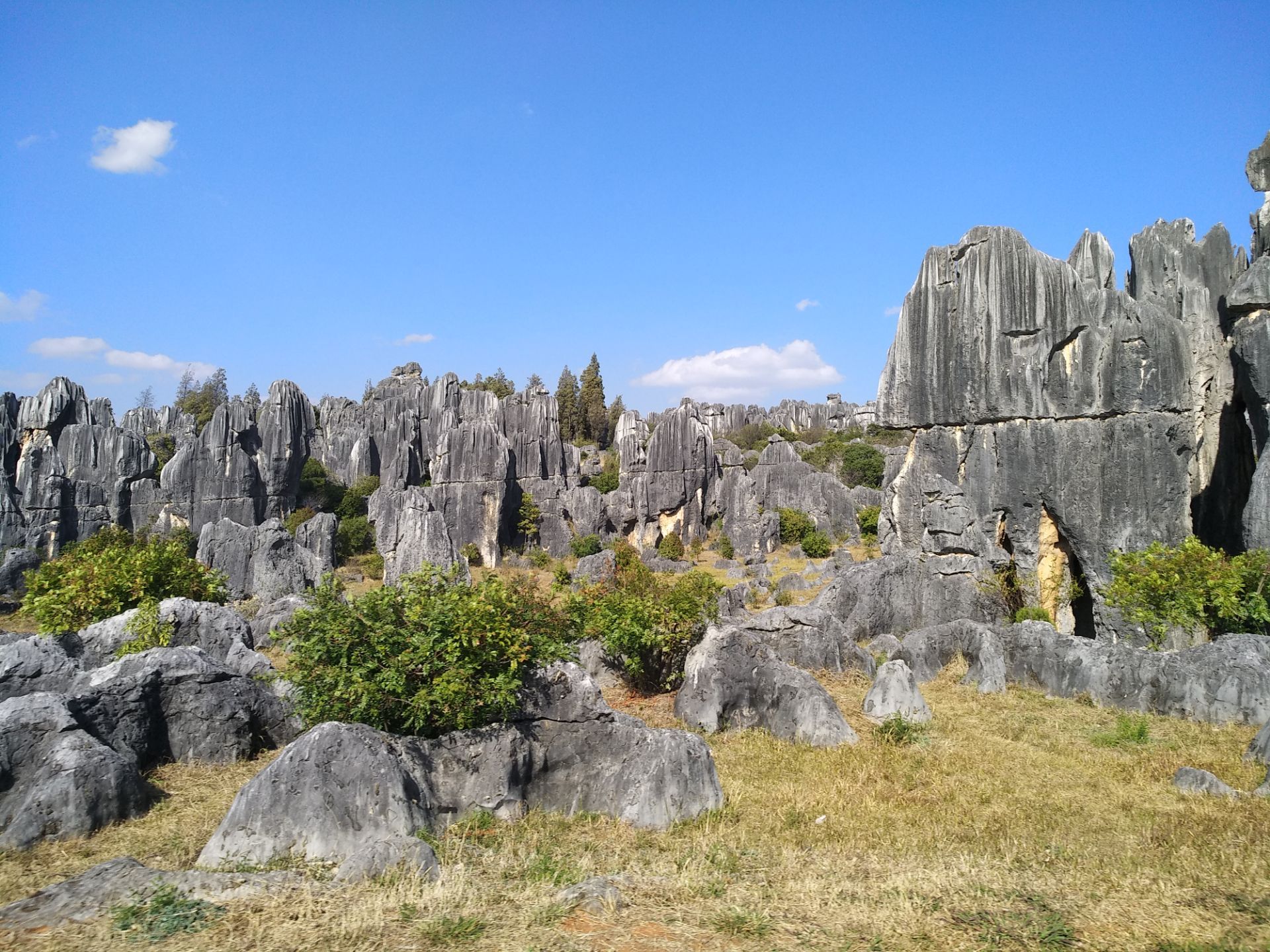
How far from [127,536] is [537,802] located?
34.9 m

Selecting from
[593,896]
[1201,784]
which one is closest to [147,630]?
[593,896]

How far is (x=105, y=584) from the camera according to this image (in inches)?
603

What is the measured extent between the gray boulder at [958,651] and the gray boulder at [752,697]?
4596 mm

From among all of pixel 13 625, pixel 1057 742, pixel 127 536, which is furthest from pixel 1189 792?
pixel 127 536

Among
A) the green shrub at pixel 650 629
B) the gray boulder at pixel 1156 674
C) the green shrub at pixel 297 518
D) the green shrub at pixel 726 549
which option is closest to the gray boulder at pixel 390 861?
the green shrub at pixel 650 629

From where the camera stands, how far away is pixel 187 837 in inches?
293

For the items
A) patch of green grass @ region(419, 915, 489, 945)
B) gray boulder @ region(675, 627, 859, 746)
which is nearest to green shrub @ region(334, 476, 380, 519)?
gray boulder @ region(675, 627, 859, 746)

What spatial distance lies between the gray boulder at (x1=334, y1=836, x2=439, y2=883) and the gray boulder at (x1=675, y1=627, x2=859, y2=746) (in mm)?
6227

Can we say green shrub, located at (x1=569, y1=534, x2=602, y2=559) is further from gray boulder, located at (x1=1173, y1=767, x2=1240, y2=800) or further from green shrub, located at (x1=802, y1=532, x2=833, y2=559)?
gray boulder, located at (x1=1173, y1=767, x2=1240, y2=800)

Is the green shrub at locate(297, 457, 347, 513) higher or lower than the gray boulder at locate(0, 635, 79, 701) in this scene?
higher

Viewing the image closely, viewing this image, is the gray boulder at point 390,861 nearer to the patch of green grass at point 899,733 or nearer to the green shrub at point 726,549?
the patch of green grass at point 899,733

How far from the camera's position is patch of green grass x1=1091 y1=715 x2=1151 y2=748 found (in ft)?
36.4

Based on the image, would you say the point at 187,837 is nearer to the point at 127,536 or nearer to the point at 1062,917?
the point at 1062,917

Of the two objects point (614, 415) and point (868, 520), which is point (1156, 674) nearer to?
point (868, 520)
